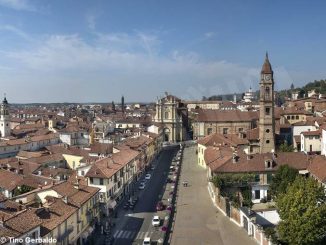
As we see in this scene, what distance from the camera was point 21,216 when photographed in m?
29.9

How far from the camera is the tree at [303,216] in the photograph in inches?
1224

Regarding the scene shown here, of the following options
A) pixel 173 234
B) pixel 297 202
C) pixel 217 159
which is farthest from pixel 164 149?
pixel 297 202

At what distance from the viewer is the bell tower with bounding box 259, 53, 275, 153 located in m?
64.5

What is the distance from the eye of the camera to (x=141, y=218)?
Answer: 45.0 m

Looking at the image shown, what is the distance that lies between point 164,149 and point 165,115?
646 inches

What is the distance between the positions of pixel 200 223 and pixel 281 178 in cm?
1031

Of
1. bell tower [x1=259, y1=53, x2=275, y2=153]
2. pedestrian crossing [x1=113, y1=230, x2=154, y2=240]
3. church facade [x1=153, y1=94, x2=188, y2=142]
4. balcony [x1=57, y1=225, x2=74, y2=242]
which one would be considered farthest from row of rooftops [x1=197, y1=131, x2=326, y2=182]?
church facade [x1=153, y1=94, x2=188, y2=142]

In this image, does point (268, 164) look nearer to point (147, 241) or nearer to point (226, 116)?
point (147, 241)

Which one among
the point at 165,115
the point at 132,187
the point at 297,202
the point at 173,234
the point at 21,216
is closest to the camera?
the point at 21,216

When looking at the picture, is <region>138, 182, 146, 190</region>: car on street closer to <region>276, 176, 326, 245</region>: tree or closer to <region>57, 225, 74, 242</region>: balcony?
<region>57, 225, 74, 242</region>: balcony

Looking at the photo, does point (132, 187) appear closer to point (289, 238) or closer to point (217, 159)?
point (217, 159)

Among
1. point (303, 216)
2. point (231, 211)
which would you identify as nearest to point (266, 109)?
point (231, 211)

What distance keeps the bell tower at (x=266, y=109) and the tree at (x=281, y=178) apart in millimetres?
18194

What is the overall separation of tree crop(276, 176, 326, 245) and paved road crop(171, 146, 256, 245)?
533 centimetres
